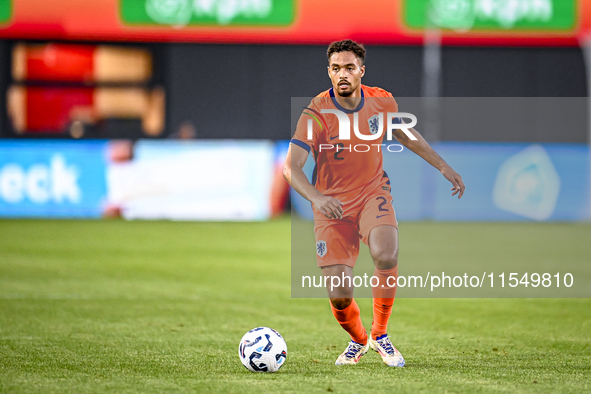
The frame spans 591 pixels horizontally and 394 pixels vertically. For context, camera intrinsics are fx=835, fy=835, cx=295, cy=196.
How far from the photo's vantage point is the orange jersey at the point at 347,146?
202 inches

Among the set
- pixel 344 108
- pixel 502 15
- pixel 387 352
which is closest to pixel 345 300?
pixel 387 352

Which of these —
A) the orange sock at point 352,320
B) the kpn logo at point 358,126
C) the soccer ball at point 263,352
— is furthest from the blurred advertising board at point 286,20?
the soccer ball at point 263,352

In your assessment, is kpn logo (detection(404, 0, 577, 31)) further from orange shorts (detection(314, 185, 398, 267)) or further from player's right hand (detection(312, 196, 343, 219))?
player's right hand (detection(312, 196, 343, 219))

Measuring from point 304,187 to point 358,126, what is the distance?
0.60 meters

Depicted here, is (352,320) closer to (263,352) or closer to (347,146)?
(263,352)

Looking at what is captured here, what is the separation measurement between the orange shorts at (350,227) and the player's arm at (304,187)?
0.68ft

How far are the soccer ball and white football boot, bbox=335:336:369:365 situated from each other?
45 centimetres

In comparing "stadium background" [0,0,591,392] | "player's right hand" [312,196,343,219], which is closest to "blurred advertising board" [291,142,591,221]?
"stadium background" [0,0,591,392]

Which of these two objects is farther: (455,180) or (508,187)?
(508,187)

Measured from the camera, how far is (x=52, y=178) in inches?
599

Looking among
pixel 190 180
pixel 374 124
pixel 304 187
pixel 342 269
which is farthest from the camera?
pixel 190 180

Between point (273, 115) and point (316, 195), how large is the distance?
15.4 metres

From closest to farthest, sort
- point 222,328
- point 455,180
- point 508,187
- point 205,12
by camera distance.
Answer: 1. point 455,180
2. point 222,328
3. point 508,187
4. point 205,12

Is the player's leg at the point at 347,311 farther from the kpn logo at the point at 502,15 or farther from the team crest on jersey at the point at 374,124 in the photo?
the kpn logo at the point at 502,15
